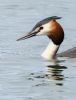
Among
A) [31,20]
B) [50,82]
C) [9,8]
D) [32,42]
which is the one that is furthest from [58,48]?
[9,8]

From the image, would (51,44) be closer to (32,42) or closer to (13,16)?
(32,42)

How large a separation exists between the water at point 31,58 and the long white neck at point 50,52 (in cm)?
19

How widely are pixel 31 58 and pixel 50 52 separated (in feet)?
2.09

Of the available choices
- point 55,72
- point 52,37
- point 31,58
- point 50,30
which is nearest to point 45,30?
point 50,30

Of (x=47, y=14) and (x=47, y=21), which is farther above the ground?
(x=47, y=21)

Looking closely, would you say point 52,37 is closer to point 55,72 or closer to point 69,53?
point 69,53

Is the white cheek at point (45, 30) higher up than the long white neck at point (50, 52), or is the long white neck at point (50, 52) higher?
the white cheek at point (45, 30)

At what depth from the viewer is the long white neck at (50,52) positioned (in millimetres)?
17938

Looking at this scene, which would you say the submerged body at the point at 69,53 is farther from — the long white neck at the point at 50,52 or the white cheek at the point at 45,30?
the white cheek at the point at 45,30

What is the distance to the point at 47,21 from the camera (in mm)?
17797

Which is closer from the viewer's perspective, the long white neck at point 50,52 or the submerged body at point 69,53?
the submerged body at point 69,53

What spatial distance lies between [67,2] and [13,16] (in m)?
3.06

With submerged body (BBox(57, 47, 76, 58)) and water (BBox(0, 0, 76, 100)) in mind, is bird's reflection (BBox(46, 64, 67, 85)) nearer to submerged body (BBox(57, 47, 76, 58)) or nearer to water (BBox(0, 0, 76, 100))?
water (BBox(0, 0, 76, 100))

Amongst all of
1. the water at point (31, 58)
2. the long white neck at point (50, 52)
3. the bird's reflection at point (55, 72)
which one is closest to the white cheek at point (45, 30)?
the long white neck at point (50, 52)
